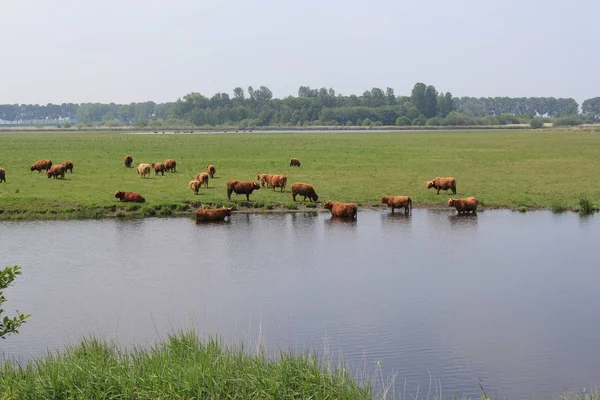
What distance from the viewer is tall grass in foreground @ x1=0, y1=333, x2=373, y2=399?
40.1 feet

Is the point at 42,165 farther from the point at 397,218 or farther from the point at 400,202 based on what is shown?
the point at 397,218

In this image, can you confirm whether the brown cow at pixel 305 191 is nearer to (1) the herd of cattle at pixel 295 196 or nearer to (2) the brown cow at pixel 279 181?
(1) the herd of cattle at pixel 295 196

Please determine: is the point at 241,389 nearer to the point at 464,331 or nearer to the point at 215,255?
the point at 464,331

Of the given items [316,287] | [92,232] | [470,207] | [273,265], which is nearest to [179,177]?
[92,232]

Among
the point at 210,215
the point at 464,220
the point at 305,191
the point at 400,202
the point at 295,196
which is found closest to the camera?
the point at 464,220

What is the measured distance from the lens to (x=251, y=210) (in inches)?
1446

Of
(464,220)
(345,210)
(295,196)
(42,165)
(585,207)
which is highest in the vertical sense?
(42,165)

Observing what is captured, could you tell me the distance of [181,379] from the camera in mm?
A: 12383

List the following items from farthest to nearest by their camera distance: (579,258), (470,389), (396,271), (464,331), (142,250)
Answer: (142,250) → (579,258) → (396,271) → (464,331) → (470,389)

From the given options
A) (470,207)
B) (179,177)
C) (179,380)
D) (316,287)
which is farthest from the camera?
(179,177)

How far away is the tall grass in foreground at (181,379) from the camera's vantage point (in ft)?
40.1

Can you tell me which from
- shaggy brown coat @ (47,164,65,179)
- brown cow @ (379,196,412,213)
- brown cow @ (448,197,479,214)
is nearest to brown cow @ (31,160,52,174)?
shaggy brown coat @ (47,164,65,179)

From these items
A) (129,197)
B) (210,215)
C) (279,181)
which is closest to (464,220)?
(210,215)

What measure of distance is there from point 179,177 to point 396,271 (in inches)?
1043
